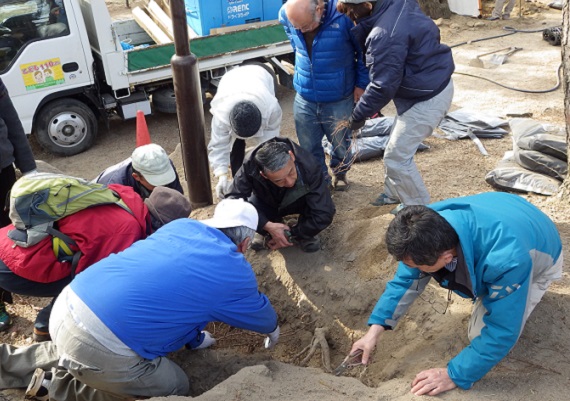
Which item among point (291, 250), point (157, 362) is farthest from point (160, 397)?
point (291, 250)

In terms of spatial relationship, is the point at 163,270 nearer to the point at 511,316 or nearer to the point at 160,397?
the point at 160,397

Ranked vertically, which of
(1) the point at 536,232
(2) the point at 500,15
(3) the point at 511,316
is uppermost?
(1) the point at 536,232

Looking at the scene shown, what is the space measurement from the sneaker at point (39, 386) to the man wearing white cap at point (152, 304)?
36cm

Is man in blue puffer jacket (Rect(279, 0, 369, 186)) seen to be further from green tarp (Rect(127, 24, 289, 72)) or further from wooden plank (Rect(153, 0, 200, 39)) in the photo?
wooden plank (Rect(153, 0, 200, 39))

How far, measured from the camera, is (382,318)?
10.5 ft

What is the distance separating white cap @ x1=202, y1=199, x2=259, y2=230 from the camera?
331 centimetres

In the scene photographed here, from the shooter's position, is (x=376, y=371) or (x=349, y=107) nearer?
(x=376, y=371)

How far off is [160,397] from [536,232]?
2125mm

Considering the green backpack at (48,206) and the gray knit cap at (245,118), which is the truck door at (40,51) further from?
the green backpack at (48,206)

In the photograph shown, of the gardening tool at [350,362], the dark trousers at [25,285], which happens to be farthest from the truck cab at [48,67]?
the gardening tool at [350,362]

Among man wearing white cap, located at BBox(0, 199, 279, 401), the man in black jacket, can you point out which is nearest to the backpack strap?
man wearing white cap, located at BBox(0, 199, 279, 401)

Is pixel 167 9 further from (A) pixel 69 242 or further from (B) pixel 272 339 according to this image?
(B) pixel 272 339

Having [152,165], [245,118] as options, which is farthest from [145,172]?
[245,118]

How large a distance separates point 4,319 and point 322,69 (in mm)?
3245
